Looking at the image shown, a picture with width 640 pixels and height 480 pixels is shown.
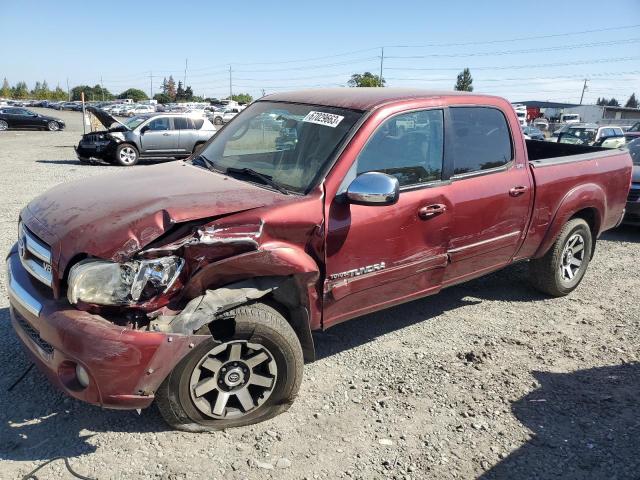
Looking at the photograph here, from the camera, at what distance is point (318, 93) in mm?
4051

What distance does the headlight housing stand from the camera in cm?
253

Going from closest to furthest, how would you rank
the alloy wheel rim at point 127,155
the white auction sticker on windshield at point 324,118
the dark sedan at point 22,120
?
the white auction sticker on windshield at point 324,118 < the alloy wheel rim at point 127,155 < the dark sedan at point 22,120

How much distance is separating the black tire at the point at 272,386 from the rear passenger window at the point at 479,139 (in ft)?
6.06

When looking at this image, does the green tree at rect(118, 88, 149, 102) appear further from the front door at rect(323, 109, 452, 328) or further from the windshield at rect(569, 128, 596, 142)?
the front door at rect(323, 109, 452, 328)

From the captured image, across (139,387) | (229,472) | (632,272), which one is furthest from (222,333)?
(632,272)

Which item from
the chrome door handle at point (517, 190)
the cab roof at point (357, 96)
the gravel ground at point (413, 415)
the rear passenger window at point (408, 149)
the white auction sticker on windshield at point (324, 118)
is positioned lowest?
the gravel ground at point (413, 415)

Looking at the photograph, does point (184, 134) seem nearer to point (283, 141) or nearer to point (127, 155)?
point (127, 155)

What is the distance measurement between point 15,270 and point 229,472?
69.9 inches

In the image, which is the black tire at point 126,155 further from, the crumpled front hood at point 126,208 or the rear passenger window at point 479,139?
the rear passenger window at point 479,139

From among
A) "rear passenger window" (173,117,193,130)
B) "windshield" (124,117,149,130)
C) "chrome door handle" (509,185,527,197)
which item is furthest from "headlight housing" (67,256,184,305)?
"windshield" (124,117,149,130)

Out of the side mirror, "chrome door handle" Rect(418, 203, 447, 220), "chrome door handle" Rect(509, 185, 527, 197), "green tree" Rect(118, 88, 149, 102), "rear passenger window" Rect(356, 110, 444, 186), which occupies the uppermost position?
"green tree" Rect(118, 88, 149, 102)

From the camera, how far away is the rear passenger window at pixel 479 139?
12.9ft

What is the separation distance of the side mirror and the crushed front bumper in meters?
1.20

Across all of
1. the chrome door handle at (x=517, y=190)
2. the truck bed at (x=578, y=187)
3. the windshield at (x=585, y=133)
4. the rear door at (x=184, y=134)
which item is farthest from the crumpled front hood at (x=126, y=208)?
the windshield at (x=585, y=133)
